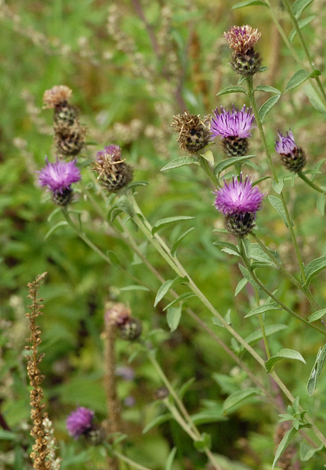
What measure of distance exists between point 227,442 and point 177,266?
151 cm

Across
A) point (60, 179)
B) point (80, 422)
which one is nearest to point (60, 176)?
point (60, 179)

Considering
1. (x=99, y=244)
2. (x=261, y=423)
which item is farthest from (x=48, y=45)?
(x=261, y=423)

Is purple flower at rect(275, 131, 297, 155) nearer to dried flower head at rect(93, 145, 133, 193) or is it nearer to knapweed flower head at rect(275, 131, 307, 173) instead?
knapweed flower head at rect(275, 131, 307, 173)

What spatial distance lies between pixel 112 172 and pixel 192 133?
196 mm

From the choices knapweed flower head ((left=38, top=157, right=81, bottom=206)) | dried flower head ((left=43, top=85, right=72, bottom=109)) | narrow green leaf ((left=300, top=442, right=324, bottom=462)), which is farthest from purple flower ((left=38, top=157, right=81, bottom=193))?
narrow green leaf ((left=300, top=442, right=324, bottom=462))

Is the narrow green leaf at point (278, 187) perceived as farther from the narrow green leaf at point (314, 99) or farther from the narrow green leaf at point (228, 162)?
the narrow green leaf at point (314, 99)

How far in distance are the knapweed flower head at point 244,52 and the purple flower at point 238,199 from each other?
0.71ft

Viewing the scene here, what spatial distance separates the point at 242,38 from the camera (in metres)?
1.04

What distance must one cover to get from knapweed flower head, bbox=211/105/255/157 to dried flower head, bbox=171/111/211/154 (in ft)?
0.06

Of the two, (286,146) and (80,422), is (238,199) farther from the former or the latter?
(80,422)

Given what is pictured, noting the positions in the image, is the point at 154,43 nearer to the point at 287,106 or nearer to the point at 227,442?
the point at 287,106

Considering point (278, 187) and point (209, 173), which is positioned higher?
point (209, 173)

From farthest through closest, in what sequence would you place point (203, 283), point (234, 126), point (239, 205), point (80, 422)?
point (203, 283), point (80, 422), point (234, 126), point (239, 205)

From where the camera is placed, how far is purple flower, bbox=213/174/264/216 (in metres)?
0.94
